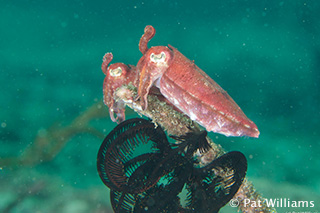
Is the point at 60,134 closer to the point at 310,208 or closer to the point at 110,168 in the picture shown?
the point at 110,168

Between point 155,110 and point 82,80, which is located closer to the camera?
point 155,110

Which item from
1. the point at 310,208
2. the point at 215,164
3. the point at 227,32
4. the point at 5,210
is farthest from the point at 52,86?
the point at 310,208

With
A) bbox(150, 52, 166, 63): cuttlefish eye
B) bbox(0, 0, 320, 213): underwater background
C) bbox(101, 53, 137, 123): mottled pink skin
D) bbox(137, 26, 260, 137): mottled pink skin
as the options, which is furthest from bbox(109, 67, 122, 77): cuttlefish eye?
bbox(0, 0, 320, 213): underwater background

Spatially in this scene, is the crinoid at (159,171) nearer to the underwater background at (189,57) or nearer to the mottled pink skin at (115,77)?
the mottled pink skin at (115,77)

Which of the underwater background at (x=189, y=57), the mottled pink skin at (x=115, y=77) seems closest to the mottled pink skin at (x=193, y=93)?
the mottled pink skin at (x=115, y=77)

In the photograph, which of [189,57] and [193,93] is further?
[189,57]

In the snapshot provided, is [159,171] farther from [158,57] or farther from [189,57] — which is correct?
[189,57]

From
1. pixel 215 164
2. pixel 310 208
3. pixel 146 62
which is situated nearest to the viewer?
pixel 146 62

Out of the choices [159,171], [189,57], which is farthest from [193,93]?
[189,57]
